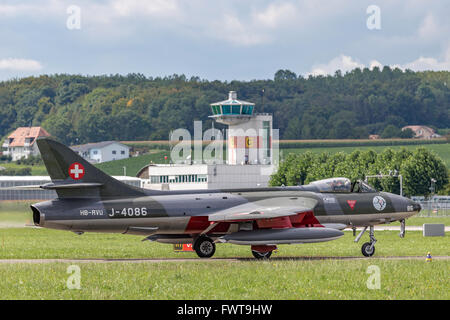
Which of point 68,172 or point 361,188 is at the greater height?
point 68,172

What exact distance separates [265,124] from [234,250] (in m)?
98.7

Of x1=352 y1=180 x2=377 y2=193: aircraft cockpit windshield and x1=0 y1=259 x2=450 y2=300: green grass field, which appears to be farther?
x1=352 y1=180 x2=377 y2=193: aircraft cockpit windshield

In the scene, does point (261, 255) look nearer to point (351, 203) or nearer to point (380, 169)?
point (351, 203)

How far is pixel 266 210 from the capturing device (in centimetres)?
2741

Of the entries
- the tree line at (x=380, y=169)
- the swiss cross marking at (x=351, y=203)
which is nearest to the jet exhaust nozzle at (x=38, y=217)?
the swiss cross marking at (x=351, y=203)

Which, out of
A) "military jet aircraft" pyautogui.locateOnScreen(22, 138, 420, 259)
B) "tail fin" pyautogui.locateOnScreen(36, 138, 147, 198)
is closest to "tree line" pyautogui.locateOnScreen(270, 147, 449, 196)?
"military jet aircraft" pyautogui.locateOnScreen(22, 138, 420, 259)

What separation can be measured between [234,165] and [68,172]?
296ft

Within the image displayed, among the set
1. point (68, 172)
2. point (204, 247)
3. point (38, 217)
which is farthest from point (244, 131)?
point (38, 217)

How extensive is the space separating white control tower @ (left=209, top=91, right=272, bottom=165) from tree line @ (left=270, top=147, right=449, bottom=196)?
4794 millimetres

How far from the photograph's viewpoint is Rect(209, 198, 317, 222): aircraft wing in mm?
26891

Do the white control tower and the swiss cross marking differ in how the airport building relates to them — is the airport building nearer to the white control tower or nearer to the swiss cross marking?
the white control tower

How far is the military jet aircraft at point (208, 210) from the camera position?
2723cm

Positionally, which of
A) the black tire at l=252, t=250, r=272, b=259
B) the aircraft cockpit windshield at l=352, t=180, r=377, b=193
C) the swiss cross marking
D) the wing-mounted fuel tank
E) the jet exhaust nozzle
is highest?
the aircraft cockpit windshield at l=352, t=180, r=377, b=193

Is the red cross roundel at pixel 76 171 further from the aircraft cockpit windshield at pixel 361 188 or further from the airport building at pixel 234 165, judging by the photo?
the airport building at pixel 234 165
